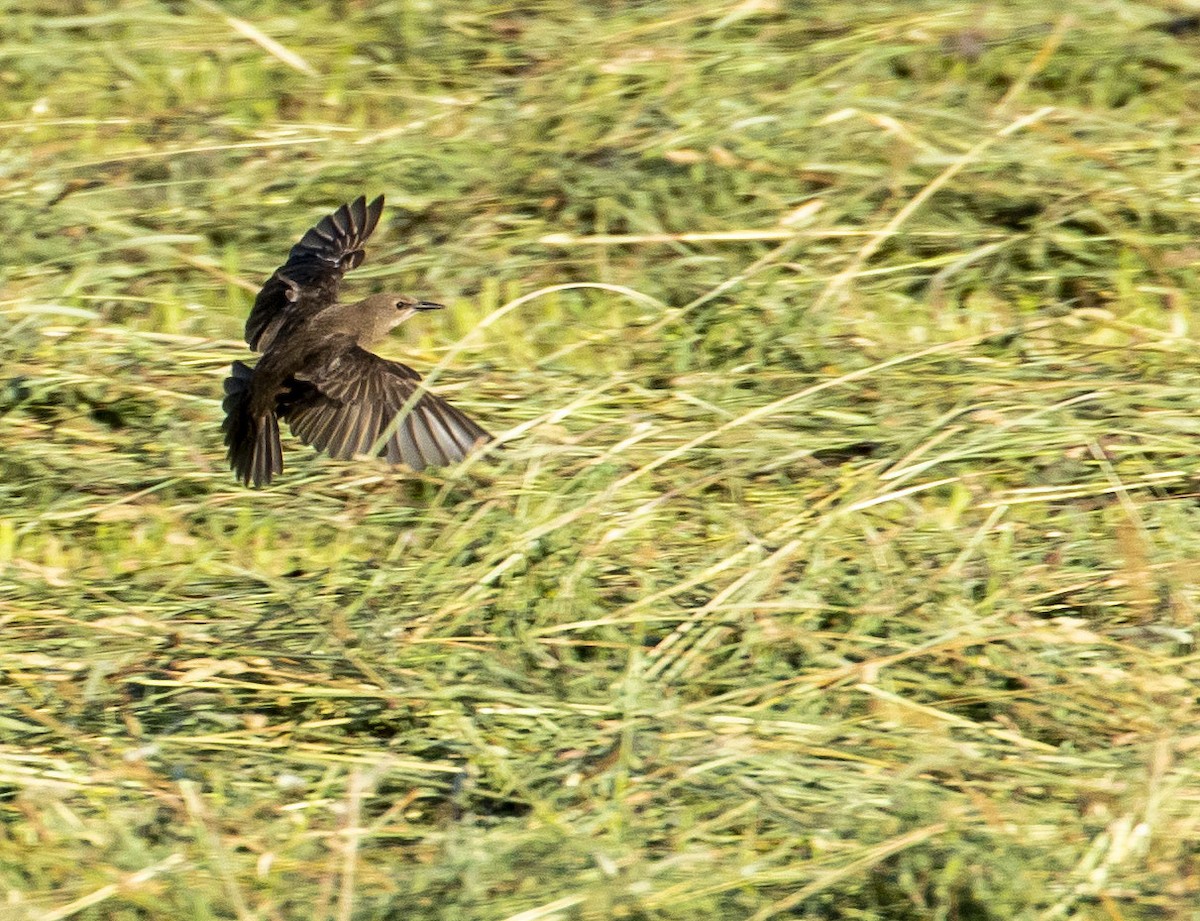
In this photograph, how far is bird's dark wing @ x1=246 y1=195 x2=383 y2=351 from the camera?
448 centimetres

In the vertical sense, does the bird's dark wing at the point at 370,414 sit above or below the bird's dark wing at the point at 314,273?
below

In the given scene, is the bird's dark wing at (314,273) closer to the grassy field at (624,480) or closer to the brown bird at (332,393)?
the brown bird at (332,393)

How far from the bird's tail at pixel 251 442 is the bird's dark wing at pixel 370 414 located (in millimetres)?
93

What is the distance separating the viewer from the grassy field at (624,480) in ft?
10.2

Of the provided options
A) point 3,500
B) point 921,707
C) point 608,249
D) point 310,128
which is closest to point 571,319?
point 608,249

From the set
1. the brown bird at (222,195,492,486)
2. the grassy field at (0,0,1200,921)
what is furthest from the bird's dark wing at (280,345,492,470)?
the grassy field at (0,0,1200,921)

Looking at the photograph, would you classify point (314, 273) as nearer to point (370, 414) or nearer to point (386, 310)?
point (386, 310)

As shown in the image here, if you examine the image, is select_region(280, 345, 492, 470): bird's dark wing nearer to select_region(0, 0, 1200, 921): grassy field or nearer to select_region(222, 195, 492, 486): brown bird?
select_region(222, 195, 492, 486): brown bird

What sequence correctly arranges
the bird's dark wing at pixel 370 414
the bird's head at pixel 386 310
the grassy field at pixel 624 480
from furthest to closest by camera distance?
the bird's head at pixel 386 310 < the bird's dark wing at pixel 370 414 < the grassy field at pixel 624 480

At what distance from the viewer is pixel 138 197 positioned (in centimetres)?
539

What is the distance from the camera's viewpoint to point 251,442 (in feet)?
13.7

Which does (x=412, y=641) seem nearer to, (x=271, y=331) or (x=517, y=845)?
(x=517, y=845)

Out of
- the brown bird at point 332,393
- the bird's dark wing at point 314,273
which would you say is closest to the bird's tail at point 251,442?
the brown bird at point 332,393

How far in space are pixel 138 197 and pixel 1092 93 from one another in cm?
289
